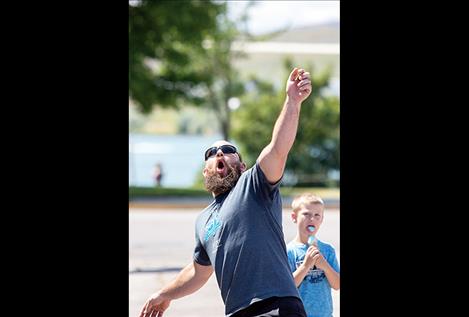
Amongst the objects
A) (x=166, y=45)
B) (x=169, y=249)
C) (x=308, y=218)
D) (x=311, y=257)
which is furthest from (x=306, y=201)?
(x=166, y=45)

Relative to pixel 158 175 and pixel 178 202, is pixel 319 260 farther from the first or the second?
pixel 158 175

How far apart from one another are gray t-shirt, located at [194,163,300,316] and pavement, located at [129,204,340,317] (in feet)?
10.4

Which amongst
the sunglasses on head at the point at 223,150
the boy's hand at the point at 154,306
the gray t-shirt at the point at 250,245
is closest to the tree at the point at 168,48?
the boy's hand at the point at 154,306

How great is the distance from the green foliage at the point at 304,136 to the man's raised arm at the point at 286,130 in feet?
82.1

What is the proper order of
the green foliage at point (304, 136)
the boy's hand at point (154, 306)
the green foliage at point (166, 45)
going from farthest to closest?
1. the green foliage at point (304, 136)
2. the green foliage at point (166, 45)
3. the boy's hand at point (154, 306)

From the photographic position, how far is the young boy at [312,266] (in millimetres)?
4871

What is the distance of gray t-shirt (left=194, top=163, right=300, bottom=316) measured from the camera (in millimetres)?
4168

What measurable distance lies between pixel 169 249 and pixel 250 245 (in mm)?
9995

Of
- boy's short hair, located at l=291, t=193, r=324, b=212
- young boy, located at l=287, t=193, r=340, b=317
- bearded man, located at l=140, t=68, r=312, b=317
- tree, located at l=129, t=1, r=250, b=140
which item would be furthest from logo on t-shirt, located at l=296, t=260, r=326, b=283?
tree, located at l=129, t=1, r=250, b=140

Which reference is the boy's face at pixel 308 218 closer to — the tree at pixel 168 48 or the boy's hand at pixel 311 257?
the boy's hand at pixel 311 257

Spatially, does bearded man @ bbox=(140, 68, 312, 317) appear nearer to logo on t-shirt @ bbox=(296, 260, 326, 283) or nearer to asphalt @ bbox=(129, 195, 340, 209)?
logo on t-shirt @ bbox=(296, 260, 326, 283)
